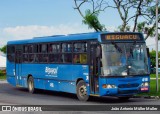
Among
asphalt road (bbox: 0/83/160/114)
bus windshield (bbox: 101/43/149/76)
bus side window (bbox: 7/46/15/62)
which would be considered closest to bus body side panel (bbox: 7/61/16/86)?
bus side window (bbox: 7/46/15/62)

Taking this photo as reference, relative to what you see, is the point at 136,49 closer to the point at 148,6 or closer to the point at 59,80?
the point at 59,80

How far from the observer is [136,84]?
20938 mm

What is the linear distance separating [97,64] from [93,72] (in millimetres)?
444

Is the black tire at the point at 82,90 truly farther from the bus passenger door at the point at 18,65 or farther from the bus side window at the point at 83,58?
the bus passenger door at the point at 18,65

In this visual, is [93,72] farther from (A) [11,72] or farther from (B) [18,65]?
(A) [11,72]

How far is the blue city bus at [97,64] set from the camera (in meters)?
20.5

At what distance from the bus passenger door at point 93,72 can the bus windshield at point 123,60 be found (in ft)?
1.86

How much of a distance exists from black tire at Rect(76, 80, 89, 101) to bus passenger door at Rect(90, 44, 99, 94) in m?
0.58

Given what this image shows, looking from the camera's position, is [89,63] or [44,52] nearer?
[89,63]

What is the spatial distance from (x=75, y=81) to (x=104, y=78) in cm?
255

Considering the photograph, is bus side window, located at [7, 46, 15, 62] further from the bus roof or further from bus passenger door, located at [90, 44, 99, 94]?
bus passenger door, located at [90, 44, 99, 94]

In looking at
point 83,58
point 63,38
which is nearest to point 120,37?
point 83,58

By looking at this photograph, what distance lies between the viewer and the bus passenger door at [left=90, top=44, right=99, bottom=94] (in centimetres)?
2088

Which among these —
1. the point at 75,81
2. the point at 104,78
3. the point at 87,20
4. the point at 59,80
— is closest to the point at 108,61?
the point at 104,78
